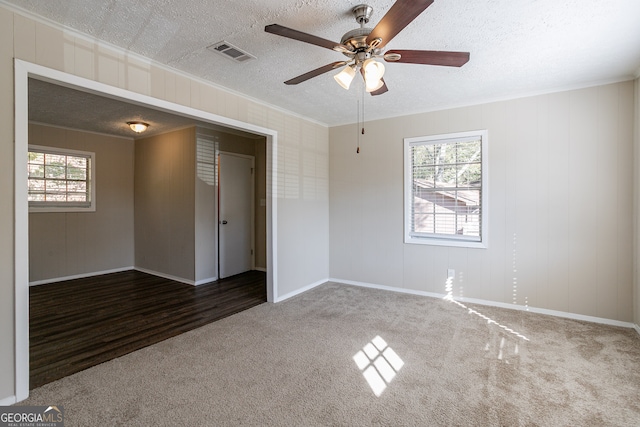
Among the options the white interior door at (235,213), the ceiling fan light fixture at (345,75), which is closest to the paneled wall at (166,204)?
the white interior door at (235,213)

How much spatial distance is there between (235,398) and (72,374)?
134 cm

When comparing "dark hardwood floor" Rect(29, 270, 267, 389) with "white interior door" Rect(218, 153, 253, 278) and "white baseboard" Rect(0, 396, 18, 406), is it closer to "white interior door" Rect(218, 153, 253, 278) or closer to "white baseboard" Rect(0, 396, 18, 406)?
"white baseboard" Rect(0, 396, 18, 406)

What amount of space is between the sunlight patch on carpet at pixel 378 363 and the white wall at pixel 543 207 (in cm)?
181

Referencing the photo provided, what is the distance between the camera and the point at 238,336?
3037 millimetres

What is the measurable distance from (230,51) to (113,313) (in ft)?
10.6

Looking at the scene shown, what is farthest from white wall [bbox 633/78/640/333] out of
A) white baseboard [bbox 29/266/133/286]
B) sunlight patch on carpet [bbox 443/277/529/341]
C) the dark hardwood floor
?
white baseboard [bbox 29/266/133/286]

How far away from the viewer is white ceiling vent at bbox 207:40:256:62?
8.27ft

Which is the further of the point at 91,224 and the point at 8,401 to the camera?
the point at 91,224

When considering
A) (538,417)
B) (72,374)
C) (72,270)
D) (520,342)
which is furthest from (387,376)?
(72,270)

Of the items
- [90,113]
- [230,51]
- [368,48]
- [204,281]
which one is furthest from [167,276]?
[368,48]

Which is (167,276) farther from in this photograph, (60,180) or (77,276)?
(60,180)

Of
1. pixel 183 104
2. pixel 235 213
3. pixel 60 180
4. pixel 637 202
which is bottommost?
pixel 235 213

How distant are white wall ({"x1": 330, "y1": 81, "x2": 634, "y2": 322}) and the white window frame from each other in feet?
0.22

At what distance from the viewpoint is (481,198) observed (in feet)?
12.9
